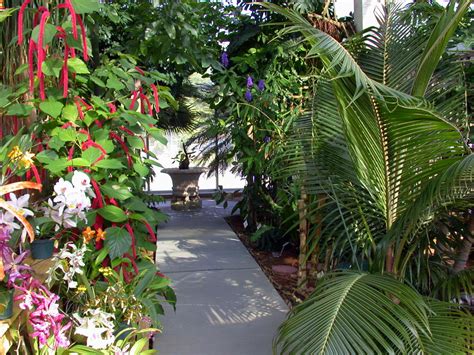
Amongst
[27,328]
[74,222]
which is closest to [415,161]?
[74,222]

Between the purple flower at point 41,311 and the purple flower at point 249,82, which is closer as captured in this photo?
the purple flower at point 41,311

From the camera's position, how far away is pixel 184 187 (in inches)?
291

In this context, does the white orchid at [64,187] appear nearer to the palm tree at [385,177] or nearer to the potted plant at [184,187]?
the palm tree at [385,177]

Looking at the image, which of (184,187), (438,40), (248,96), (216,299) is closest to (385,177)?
(438,40)

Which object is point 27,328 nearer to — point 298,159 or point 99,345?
point 99,345

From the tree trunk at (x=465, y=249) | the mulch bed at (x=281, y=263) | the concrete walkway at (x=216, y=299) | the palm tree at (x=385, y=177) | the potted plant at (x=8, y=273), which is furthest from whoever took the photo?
the mulch bed at (x=281, y=263)

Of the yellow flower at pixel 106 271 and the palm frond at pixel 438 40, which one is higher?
the palm frond at pixel 438 40

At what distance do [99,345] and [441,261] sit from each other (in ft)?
5.50

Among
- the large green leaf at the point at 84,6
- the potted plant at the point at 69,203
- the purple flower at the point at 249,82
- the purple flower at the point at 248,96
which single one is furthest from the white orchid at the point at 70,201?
the purple flower at the point at 249,82

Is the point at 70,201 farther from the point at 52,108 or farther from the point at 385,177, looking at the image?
the point at 385,177

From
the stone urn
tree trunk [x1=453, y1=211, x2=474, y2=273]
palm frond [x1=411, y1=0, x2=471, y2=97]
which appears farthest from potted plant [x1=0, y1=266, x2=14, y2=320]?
the stone urn

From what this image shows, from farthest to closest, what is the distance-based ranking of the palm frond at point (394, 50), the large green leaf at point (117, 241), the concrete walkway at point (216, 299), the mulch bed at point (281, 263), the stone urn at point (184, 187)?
the stone urn at point (184, 187) → the mulch bed at point (281, 263) → the concrete walkway at point (216, 299) → the palm frond at point (394, 50) → the large green leaf at point (117, 241)

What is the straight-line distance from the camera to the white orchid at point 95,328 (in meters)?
1.51

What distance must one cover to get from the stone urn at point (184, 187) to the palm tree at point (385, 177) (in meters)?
5.00
